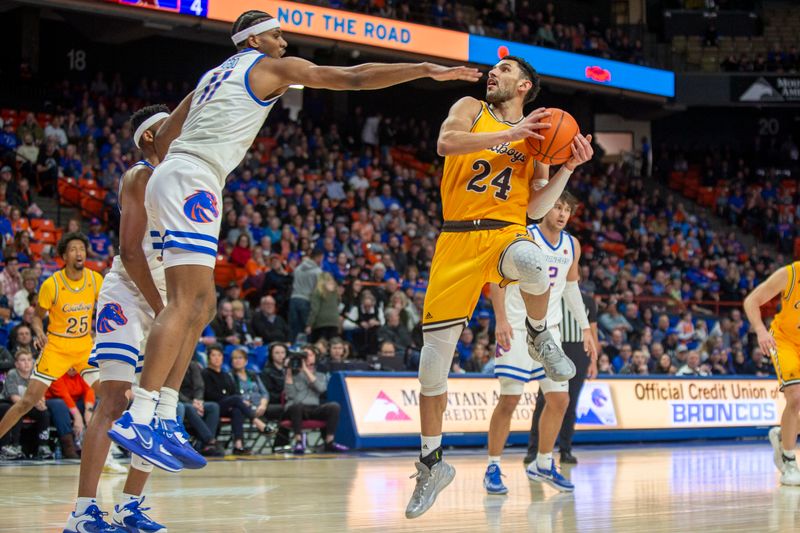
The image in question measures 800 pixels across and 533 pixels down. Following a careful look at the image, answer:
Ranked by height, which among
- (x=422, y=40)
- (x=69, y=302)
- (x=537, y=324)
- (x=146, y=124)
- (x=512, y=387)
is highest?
(x=422, y=40)

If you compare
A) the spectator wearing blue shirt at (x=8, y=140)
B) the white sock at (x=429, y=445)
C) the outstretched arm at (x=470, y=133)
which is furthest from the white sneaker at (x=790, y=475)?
the spectator wearing blue shirt at (x=8, y=140)

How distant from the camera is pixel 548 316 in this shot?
9.36 meters

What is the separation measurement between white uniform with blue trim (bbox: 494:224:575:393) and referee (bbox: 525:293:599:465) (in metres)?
1.33

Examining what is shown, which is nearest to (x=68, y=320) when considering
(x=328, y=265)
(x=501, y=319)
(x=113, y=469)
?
(x=113, y=469)

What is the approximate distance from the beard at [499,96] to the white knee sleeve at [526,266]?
3.45 ft

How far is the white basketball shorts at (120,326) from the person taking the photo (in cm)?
578

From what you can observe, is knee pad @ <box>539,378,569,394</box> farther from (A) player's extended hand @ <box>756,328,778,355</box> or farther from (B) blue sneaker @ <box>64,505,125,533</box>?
(B) blue sneaker @ <box>64,505,125,533</box>

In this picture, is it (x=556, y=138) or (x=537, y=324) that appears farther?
(x=537, y=324)

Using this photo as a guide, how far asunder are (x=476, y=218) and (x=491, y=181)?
274 mm

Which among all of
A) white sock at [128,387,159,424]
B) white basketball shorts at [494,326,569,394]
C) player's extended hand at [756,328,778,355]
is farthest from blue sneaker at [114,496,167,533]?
player's extended hand at [756,328,778,355]

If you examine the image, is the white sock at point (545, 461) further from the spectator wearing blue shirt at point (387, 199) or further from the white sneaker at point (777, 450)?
the spectator wearing blue shirt at point (387, 199)

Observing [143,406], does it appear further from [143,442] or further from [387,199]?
[387,199]

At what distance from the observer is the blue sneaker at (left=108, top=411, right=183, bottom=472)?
4783 millimetres

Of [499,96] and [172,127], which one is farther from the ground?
[499,96]
